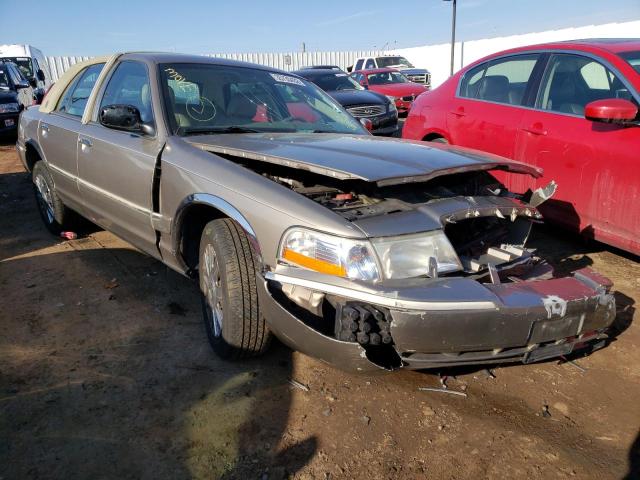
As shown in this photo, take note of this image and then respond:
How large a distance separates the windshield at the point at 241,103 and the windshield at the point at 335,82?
7.52 metres

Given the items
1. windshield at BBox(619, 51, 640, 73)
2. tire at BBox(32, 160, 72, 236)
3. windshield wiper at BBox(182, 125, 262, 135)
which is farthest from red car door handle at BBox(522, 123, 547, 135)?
tire at BBox(32, 160, 72, 236)

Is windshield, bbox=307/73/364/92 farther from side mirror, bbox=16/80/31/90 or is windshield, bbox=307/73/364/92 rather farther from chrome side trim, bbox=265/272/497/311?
chrome side trim, bbox=265/272/497/311

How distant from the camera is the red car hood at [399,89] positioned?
13766 millimetres

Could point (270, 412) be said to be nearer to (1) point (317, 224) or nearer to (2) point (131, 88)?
(1) point (317, 224)

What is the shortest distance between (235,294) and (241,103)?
5.12 ft

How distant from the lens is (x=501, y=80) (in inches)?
182

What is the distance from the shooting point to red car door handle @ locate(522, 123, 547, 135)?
3982 millimetres

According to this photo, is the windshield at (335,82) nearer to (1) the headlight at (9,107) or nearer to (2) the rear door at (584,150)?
(1) the headlight at (9,107)

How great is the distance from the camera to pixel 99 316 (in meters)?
3.34

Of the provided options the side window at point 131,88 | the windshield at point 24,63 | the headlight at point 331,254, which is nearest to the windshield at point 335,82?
the side window at point 131,88

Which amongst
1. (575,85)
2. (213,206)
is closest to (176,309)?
(213,206)

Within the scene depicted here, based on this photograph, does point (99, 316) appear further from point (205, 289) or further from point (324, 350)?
point (324, 350)

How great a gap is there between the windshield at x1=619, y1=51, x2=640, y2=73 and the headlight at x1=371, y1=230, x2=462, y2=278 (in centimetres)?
250

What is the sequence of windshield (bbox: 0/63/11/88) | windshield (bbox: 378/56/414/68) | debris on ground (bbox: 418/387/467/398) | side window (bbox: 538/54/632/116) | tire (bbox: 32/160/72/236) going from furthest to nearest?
windshield (bbox: 378/56/414/68) < windshield (bbox: 0/63/11/88) < tire (bbox: 32/160/72/236) < side window (bbox: 538/54/632/116) < debris on ground (bbox: 418/387/467/398)
